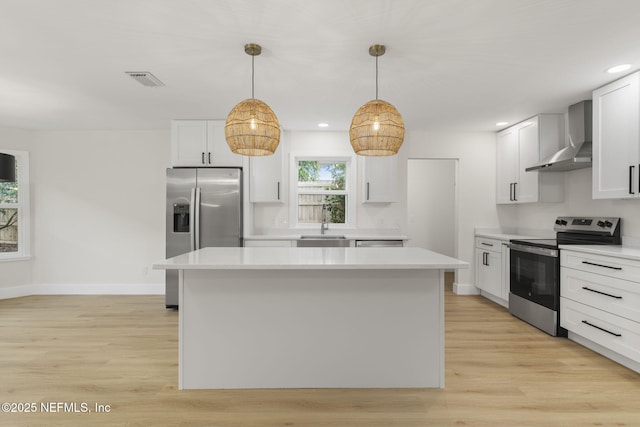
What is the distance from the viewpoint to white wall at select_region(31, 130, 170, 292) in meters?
5.16

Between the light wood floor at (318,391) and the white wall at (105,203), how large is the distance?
5.10 feet

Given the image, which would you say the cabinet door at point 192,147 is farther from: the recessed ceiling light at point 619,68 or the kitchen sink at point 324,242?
the recessed ceiling light at point 619,68

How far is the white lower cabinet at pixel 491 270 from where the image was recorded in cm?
447

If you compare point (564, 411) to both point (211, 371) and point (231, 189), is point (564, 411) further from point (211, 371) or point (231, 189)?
point (231, 189)

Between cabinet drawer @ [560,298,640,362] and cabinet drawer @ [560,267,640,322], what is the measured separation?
5 cm

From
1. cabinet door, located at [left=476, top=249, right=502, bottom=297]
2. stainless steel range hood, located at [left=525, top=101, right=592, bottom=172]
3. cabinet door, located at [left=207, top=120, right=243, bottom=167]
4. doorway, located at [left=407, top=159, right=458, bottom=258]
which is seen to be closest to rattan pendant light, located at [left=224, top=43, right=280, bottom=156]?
cabinet door, located at [left=207, top=120, right=243, bottom=167]

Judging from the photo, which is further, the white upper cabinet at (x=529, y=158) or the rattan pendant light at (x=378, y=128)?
the white upper cabinet at (x=529, y=158)

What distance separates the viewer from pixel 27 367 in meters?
2.74

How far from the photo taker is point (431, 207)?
23.2 feet

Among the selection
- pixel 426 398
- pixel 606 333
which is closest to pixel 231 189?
pixel 426 398

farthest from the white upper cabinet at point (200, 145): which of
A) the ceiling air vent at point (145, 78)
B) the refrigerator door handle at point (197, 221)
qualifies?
the ceiling air vent at point (145, 78)

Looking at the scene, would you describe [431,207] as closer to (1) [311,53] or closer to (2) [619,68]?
(2) [619,68]

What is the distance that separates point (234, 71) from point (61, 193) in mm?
3813

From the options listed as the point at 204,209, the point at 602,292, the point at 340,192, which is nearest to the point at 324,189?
the point at 340,192
